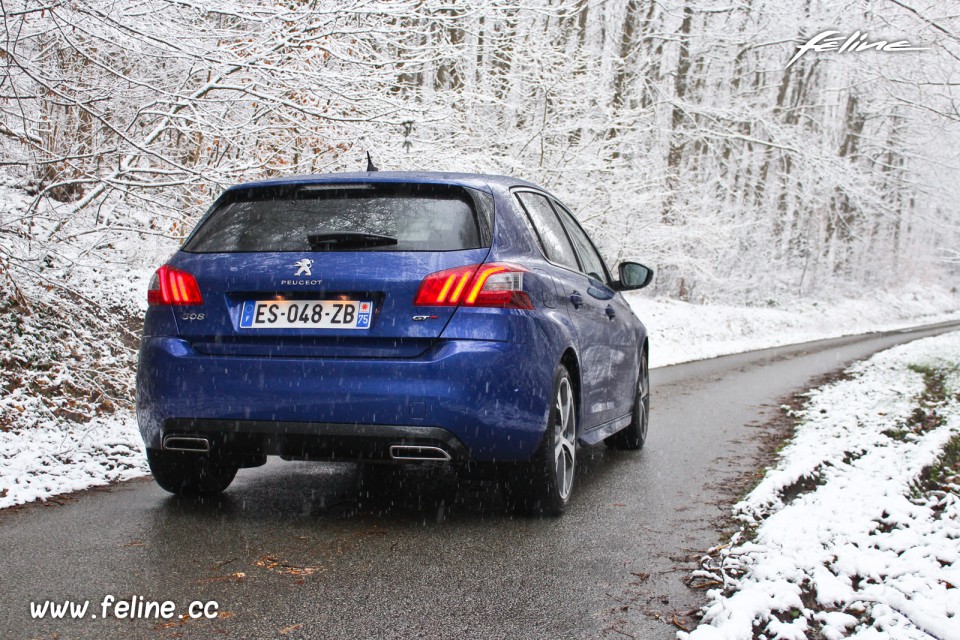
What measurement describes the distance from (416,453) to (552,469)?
761 millimetres

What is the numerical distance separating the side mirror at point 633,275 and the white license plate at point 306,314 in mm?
2832

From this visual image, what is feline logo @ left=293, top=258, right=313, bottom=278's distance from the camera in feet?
13.7

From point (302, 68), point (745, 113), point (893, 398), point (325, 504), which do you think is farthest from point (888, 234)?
point (325, 504)

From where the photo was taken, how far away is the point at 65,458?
18.9ft

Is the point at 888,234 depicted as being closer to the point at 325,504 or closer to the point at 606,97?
the point at 606,97

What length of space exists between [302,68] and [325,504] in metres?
5.27

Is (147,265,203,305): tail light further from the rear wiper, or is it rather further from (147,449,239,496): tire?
(147,449,239,496): tire

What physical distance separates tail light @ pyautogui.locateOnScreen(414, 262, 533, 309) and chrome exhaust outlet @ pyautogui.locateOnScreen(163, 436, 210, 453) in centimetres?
122

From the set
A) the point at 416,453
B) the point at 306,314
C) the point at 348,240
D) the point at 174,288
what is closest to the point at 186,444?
the point at 174,288

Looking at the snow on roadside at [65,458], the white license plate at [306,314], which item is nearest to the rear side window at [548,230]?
the white license plate at [306,314]

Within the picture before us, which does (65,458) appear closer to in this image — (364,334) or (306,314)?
(306,314)

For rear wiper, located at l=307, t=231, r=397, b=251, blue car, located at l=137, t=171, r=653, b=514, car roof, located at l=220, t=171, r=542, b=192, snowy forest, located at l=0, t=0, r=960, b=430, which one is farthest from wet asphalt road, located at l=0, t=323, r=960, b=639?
snowy forest, located at l=0, t=0, r=960, b=430

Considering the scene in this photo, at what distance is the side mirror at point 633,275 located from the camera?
6492 mm

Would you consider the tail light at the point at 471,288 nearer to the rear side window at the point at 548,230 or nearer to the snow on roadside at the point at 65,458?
the rear side window at the point at 548,230
